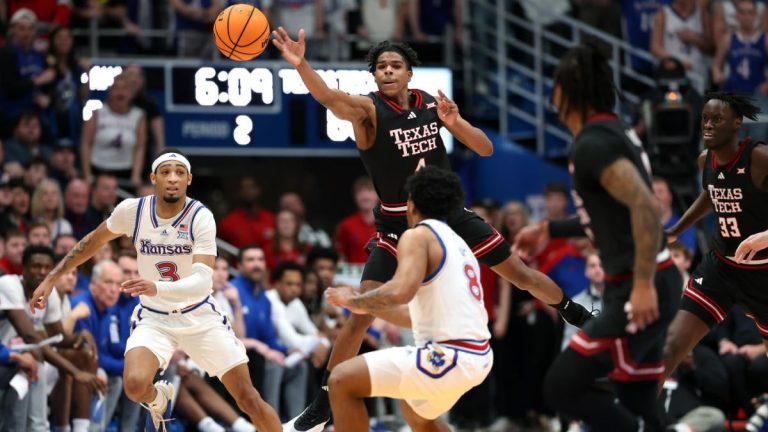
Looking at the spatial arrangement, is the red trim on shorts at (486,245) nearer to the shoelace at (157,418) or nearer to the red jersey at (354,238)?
the shoelace at (157,418)

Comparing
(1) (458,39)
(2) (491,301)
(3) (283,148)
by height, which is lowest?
(2) (491,301)

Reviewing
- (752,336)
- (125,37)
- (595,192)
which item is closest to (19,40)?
(125,37)

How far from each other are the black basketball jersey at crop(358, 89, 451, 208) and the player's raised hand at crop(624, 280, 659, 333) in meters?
2.82

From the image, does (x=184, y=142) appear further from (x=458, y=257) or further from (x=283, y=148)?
(x=458, y=257)

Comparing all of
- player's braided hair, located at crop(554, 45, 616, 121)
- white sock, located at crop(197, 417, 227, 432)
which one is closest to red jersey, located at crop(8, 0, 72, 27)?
white sock, located at crop(197, 417, 227, 432)

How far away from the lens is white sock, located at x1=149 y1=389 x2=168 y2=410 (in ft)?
30.6

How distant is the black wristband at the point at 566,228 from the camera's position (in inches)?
297

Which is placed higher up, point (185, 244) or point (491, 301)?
point (185, 244)

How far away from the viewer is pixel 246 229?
15445 millimetres

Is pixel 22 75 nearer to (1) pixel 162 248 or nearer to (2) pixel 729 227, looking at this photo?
(1) pixel 162 248

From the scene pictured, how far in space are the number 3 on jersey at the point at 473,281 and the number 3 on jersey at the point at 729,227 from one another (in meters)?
2.40

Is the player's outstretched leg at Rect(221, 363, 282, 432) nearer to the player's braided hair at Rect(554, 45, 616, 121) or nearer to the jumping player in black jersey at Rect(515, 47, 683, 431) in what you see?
the jumping player in black jersey at Rect(515, 47, 683, 431)

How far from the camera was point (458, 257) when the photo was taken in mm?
7547

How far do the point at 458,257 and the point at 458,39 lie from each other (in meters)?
10.4
